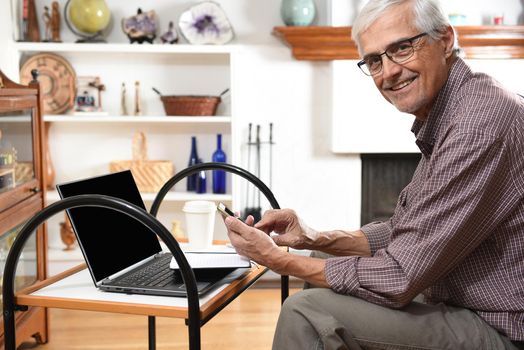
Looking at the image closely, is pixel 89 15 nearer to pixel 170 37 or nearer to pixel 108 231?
pixel 170 37

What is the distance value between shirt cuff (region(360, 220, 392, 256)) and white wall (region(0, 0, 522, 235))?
2055mm

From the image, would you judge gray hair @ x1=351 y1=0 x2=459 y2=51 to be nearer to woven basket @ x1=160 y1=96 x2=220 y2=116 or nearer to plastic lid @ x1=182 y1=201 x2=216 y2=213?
plastic lid @ x1=182 y1=201 x2=216 y2=213

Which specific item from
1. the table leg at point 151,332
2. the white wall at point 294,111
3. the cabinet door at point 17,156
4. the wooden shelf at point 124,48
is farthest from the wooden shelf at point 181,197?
the table leg at point 151,332

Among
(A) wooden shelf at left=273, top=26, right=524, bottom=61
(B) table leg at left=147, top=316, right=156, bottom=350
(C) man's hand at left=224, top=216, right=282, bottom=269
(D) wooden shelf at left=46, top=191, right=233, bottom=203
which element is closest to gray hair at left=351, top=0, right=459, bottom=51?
(C) man's hand at left=224, top=216, right=282, bottom=269

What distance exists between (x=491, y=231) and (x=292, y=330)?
48 centimetres

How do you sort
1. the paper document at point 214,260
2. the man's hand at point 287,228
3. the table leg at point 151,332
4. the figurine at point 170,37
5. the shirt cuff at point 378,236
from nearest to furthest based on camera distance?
the paper document at point 214,260
the man's hand at point 287,228
the shirt cuff at point 378,236
the table leg at point 151,332
the figurine at point 170,37

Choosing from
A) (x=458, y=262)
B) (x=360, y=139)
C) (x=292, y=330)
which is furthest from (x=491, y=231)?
(x=360, y=139)

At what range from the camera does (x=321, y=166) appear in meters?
4.19

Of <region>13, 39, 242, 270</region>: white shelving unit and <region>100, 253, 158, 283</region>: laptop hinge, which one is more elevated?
<region>13, 39, 242, 270</region>: white shelving unit

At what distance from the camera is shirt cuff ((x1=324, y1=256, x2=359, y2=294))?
1499 millimetres

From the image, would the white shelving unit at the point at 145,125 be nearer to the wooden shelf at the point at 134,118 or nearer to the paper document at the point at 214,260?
the wooden shelf at the point at 134,118

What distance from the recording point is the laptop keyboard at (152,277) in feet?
5.16

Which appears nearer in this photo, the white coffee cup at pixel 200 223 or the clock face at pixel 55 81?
the white coffee cup at pixel 200 223

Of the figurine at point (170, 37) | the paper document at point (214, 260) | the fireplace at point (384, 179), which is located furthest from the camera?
the fireplace at point (384, 179)
